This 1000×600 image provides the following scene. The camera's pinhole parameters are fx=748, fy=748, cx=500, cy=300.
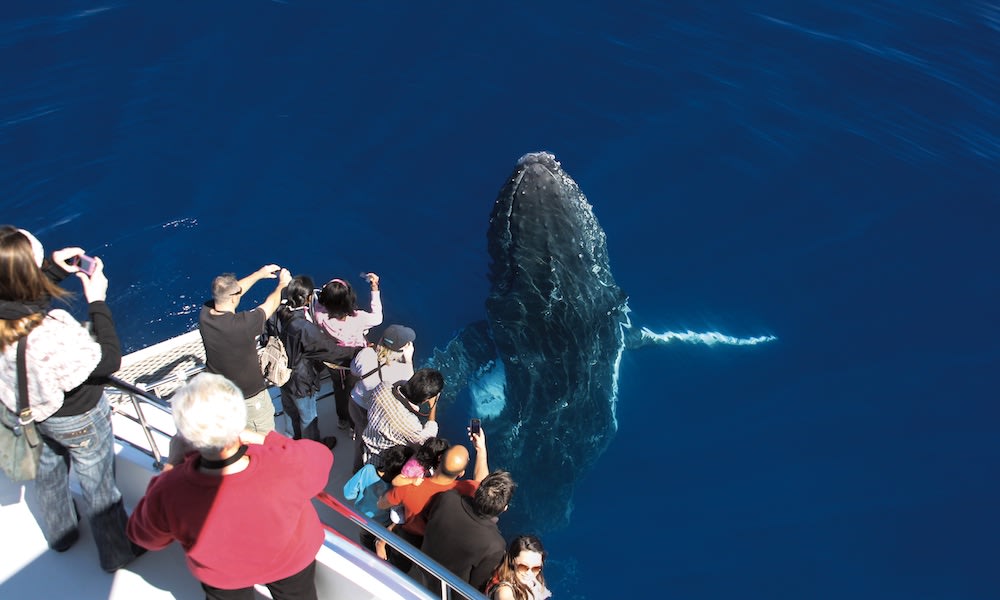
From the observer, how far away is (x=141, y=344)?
1237 cm

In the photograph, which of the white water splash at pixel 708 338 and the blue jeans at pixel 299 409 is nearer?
the blue jeans at pixel 299 409

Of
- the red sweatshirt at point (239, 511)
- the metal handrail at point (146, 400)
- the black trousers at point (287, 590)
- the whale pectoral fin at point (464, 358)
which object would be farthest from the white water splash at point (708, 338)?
the red sweatshirt at point (239, 511)

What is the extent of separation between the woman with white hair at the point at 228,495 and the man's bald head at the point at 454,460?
189cm

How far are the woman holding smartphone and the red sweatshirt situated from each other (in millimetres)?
1098

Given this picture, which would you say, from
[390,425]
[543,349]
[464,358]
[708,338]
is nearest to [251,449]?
[390,425]

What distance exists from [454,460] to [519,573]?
114cm

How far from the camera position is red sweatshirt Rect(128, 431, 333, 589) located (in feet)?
15.2

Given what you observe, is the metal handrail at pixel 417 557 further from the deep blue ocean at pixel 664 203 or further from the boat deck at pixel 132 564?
the deep blue ocean at pixel 664 203

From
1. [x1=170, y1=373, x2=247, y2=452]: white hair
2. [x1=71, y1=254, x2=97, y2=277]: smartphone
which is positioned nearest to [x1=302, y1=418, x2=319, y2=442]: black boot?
[x1=71, y1=254, x2=97, y2=277]: smartphone

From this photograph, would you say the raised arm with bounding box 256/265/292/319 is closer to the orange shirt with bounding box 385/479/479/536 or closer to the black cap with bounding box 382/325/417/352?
the black cap with bounding box 382/325/417/352

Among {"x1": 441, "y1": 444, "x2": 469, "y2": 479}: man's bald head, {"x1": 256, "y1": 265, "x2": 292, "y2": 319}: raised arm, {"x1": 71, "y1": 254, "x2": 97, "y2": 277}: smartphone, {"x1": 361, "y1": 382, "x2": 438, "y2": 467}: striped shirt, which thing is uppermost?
{"x1": 71, "y1": 254, "x2": 97, "y2": 277}: smartphone

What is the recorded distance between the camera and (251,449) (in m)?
4.82

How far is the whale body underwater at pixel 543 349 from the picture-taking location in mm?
11461

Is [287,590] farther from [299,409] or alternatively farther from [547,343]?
[547,343]
